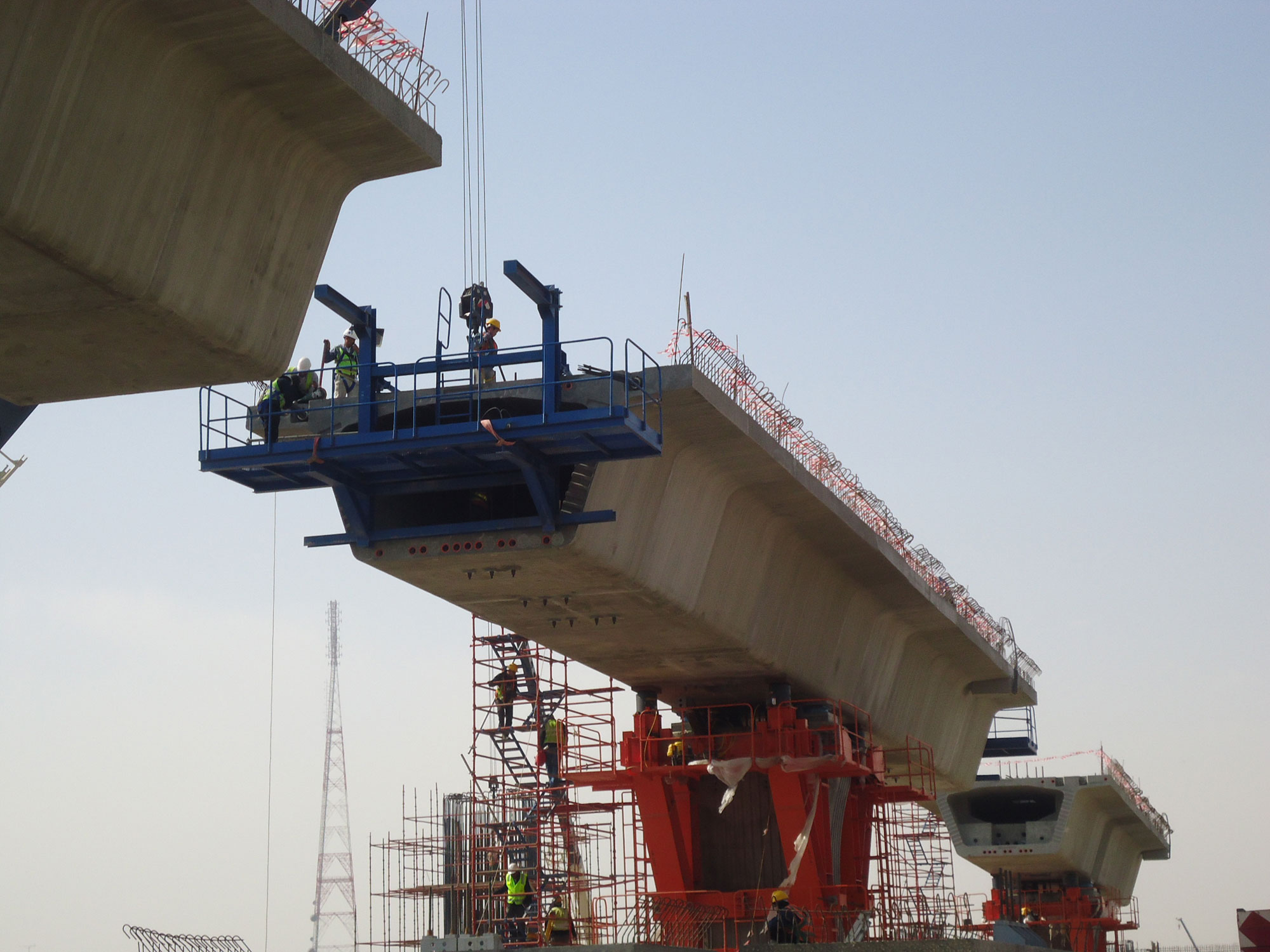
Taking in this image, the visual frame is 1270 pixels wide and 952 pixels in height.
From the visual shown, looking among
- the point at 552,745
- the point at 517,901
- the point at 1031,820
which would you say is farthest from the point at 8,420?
the point at 1031,820

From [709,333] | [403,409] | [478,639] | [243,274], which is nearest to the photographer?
[243,274]

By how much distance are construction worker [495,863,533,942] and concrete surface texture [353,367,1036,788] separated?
4.07 metres

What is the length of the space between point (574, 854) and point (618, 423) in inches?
753

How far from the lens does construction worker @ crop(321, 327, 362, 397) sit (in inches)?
870

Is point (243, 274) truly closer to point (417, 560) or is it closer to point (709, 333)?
point (417, 560)

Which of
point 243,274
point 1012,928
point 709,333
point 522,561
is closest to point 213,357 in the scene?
point 243,274

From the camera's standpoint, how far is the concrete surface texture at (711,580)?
73.2 feet

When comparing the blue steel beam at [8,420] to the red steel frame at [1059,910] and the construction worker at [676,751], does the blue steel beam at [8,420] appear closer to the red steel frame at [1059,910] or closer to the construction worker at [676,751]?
the construction worker at [676,751]

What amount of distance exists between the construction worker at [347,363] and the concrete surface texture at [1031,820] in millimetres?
29327

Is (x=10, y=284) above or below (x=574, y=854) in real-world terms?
above

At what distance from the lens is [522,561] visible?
2194 centimetres

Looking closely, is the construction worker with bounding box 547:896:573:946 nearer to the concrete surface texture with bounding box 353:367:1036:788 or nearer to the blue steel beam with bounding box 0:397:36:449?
the concrete surface texture with bounding box 353:367:1036:788

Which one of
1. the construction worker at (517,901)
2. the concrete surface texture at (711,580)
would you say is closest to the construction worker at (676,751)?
the concrete surface texture at (711,580)

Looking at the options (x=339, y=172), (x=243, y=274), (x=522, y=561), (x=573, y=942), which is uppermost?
(x=339, y=172)
